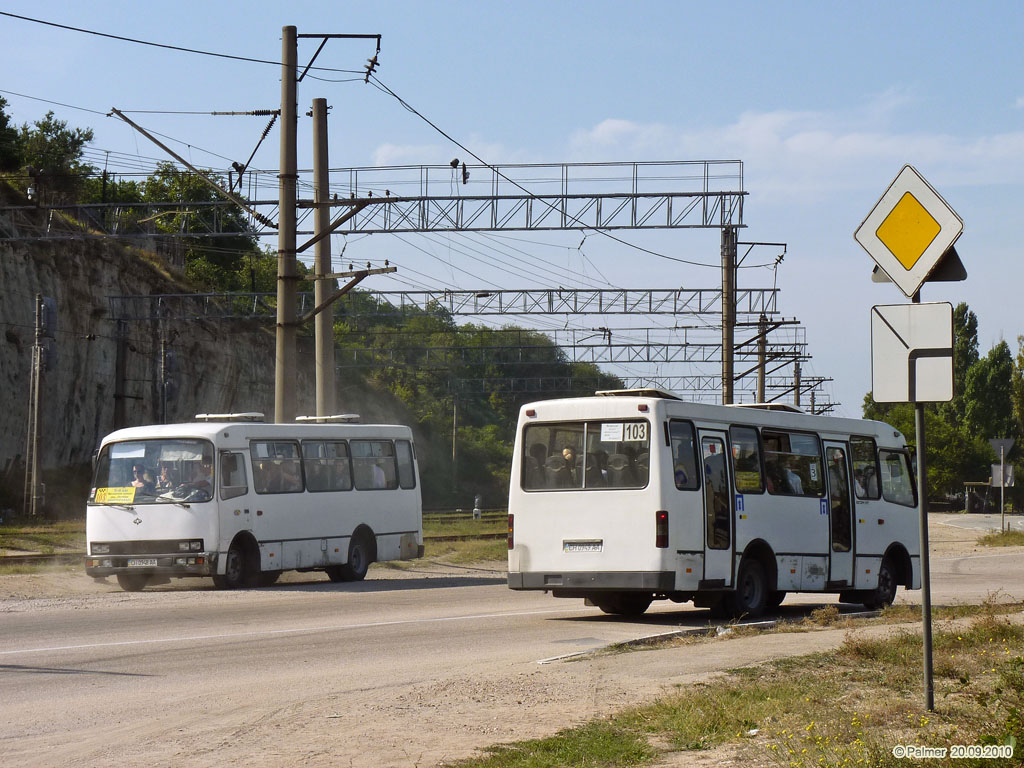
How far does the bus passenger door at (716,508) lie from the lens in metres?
16.2

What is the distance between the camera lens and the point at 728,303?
4084 centimetres

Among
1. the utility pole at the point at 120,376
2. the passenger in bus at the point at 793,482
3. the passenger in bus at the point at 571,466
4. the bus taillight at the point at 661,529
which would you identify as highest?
the utility pole at the point at 120,376

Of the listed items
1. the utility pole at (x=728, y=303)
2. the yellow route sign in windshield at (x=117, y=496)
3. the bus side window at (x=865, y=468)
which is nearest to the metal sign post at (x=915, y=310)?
the bus side window at (x=865, y=468)

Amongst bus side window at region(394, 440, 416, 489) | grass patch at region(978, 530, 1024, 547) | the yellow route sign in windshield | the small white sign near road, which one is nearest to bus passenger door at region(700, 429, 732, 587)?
the small white sign near road

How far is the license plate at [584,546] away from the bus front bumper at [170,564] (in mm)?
7295

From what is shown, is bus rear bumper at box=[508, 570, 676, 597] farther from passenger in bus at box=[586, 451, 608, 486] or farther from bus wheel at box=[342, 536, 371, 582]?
bus wheel at box=[342, 536, 371, 582]

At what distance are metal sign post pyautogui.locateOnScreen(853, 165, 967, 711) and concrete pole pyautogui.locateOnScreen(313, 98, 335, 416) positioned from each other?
2282 centimetres

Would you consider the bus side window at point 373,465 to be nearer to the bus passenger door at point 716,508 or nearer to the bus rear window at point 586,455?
the bus rear window at point 586,455

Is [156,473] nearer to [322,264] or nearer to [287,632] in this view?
[287,632]

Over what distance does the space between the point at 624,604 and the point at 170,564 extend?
7694 millimetres

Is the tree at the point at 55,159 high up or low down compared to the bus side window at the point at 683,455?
up

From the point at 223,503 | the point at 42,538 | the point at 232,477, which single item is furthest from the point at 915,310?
the point at 42,538

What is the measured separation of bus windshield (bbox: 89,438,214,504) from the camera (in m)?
21.4

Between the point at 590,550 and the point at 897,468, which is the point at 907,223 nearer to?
the point at 590,550
